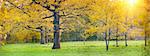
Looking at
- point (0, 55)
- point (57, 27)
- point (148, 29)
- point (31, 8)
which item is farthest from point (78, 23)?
point (148, 29)

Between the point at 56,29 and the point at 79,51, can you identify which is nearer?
the point at 79,51

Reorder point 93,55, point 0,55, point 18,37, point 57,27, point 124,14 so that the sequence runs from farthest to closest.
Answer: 1. point 18,37
2. point 57,27
3. point 124,14
4. point 0,55
5. point 93,55

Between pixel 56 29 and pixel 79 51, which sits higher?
pixel 56 29

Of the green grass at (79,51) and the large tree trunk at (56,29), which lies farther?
the large tree trunk at (56,29)

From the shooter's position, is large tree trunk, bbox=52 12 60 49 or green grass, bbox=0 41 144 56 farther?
large tree trunk, bbox=52 12 60 49

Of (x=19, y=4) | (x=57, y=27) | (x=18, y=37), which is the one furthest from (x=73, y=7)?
(x=18, y=37)

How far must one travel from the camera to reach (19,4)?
31359 millimetres

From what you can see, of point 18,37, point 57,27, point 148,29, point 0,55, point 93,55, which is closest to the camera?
point 148,29

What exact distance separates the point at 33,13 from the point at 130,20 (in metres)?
8.29

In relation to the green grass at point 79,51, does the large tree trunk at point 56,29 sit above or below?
above

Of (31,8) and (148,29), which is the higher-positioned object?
(31,8)

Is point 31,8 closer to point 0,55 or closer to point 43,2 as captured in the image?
point 43,2

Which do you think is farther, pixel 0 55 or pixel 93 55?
pixel 0 55

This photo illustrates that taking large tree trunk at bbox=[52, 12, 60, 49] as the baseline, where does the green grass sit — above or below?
below
